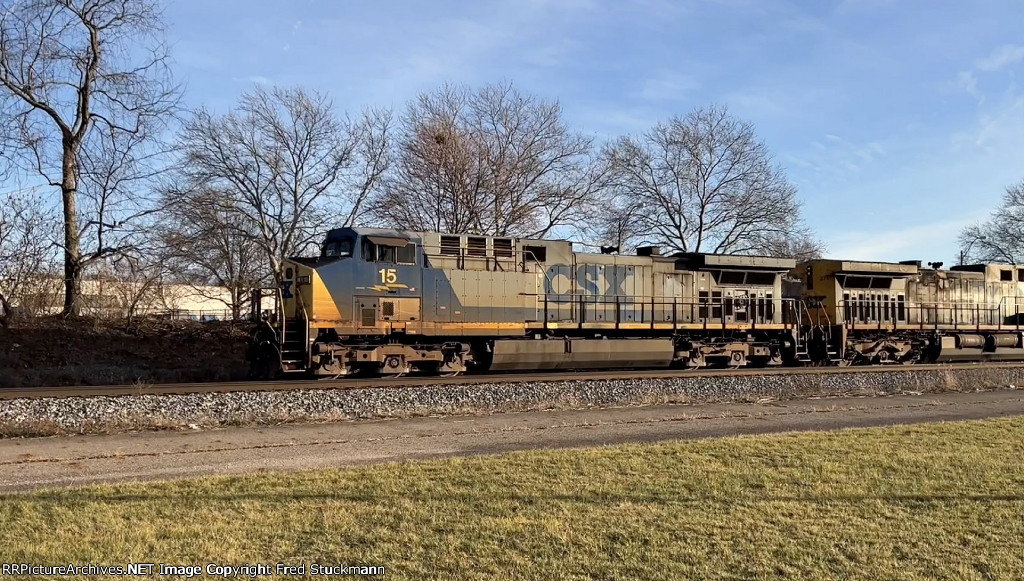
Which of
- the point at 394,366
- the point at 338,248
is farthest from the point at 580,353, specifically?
the point at 338,248

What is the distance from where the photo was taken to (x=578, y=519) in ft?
17.9

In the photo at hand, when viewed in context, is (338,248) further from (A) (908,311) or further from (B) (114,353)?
(A) (908,311)

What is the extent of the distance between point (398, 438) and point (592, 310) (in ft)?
30.0

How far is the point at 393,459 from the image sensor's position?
26.8 ft

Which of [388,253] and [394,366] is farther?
[394,366]

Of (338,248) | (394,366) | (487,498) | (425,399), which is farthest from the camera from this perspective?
(394,366)

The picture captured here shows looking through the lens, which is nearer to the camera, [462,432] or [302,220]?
[462,432]

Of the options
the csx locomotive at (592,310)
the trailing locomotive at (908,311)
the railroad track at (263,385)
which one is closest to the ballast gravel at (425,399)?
the railroad track at (263,385)

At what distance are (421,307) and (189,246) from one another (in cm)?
1278

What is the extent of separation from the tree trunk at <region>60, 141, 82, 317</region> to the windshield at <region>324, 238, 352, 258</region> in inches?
447

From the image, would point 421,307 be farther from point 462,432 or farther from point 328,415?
point 462,432

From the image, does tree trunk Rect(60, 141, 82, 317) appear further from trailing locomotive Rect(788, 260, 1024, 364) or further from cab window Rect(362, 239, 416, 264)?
trailing locomotive Rect(788, 260, 1024, 364)

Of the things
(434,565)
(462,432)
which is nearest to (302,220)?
(462,432)

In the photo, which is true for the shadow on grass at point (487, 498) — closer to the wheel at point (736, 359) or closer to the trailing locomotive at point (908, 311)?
the wheel at point (736, 359)
